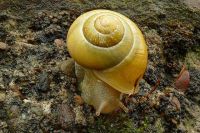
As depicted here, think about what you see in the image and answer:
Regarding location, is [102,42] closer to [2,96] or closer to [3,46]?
[2,96]

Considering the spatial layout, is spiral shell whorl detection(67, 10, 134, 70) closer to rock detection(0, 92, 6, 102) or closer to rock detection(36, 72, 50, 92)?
Result: rock detection(36, 72, 50, 92)

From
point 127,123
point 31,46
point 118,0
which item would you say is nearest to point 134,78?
point 127,123

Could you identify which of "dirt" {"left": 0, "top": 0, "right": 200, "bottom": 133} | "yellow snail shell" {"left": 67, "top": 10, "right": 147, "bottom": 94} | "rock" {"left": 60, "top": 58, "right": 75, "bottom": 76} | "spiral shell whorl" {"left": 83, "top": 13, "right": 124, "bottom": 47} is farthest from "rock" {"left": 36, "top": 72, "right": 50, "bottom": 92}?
"spiral shell whorl" {"left": 83, "top": 13, "right": 124, "bottom": 47}

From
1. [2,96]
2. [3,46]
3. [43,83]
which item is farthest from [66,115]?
[3,46]

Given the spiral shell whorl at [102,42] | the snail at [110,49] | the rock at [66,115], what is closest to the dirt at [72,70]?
the rock at [66,115]

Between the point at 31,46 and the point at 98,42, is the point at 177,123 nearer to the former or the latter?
the point at 98,42

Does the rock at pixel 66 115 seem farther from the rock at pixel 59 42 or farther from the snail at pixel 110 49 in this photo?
the rock at pixel 59 42

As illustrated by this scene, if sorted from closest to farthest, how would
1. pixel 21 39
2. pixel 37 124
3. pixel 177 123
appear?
pixel 37 124 → pixel 177 123 → pixel 21 39
